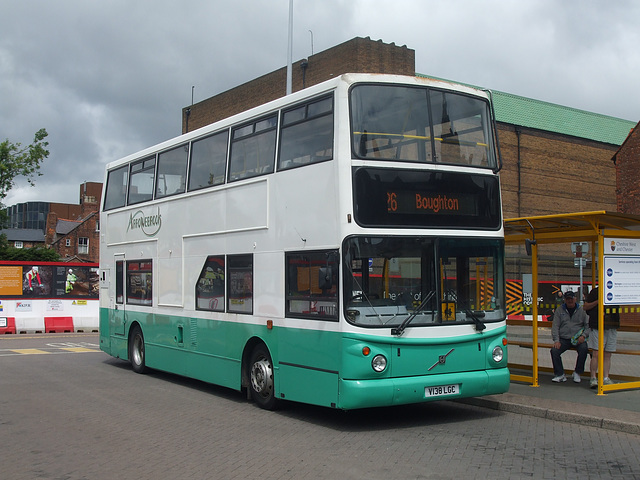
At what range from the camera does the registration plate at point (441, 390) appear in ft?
30.3

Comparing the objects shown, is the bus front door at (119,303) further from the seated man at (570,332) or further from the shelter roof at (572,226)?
the seated man at (570,332)

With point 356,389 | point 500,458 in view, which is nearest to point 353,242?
point 356,389

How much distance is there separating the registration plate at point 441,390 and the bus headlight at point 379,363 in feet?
2.25

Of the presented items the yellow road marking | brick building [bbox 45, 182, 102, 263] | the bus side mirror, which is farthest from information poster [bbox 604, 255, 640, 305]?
brick building [bbox 45, 182, 102, 263]

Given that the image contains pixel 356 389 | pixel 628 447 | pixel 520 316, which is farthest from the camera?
pixel 520 316

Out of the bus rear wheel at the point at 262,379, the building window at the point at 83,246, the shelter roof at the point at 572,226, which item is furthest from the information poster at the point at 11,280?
the building window at the point at 83,246

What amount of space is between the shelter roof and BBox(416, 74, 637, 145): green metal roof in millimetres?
31285

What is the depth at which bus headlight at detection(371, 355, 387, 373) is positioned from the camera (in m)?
8.91

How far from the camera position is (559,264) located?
42.2 metres

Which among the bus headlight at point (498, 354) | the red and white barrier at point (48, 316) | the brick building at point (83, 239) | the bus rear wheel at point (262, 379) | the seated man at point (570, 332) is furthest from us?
the brick building at point (83, 239)

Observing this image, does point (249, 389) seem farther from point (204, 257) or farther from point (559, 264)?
point (559, 264)

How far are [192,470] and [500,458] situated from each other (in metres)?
3.14

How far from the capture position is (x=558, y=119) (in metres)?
47.3

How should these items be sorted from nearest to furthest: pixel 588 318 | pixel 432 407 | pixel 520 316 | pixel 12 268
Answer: pixel 432 407 < pixel 588 318 < pixel 12 268 < pixel 520 316
